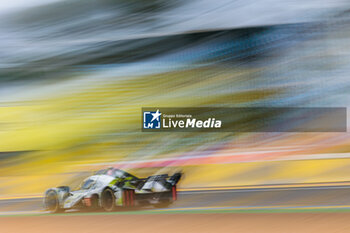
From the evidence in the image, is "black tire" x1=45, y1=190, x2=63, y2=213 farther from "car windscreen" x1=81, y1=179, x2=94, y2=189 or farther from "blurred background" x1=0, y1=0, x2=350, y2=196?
"car windscreen" x1=81, y1=179, x2=94, y2=189

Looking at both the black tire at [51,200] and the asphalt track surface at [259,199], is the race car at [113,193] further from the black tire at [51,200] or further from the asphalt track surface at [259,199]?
the asphalt track surface at [259,199]

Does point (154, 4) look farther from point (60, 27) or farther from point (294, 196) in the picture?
point (294, 196)

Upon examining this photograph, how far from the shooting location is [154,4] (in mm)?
3678

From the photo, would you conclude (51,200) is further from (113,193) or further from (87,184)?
(113,193)

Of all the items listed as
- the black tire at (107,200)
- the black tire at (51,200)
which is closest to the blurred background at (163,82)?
the black tire at (51,200)

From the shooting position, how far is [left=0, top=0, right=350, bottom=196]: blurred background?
3545 millimetres

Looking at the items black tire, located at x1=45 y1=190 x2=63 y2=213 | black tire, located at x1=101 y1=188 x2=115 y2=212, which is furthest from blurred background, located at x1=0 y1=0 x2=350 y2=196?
black tire, located at x1=101 y1=188 x2=115 y2=212

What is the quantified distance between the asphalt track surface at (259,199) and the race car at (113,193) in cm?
10

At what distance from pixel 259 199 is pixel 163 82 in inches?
47.7

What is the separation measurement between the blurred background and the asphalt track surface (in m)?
0.08

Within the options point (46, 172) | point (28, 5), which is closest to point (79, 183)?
point (46, 172)

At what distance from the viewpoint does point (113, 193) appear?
380 centimetres

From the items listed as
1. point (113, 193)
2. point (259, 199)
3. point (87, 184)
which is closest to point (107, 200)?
point (113, 193)

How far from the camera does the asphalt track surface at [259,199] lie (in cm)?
357
